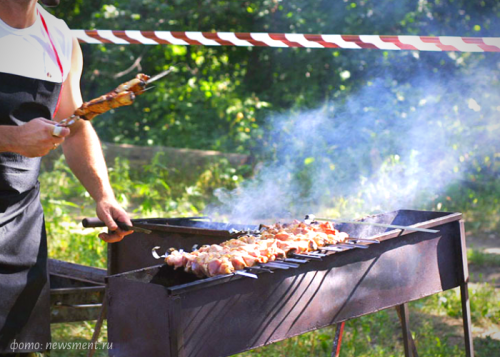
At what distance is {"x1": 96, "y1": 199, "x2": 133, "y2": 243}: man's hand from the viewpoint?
279 cm

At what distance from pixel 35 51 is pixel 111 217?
853mm

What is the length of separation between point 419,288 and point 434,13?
8.23m

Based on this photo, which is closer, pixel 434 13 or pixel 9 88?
pixel 9 88

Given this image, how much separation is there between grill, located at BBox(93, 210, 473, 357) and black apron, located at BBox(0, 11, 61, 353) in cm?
37

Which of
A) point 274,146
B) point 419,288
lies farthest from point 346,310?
point 274,146

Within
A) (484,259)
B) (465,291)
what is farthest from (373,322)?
(484,259)

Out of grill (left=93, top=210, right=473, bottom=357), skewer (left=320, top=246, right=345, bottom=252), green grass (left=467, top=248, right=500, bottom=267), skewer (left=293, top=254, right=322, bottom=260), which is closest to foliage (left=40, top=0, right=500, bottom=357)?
green grass (left=467, top=248, right=500, bottom=267)

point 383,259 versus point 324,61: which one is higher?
point 324,61

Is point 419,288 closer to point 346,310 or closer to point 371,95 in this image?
point 346,310

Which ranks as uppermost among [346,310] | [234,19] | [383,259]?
[234,19]

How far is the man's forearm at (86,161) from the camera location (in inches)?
117

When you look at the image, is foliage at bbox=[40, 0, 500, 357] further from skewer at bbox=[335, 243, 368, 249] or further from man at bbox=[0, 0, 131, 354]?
man at bbox=[0, 0, 131, 354]

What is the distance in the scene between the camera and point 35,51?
8.85ft

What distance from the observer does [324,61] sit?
Result: 448 inches
